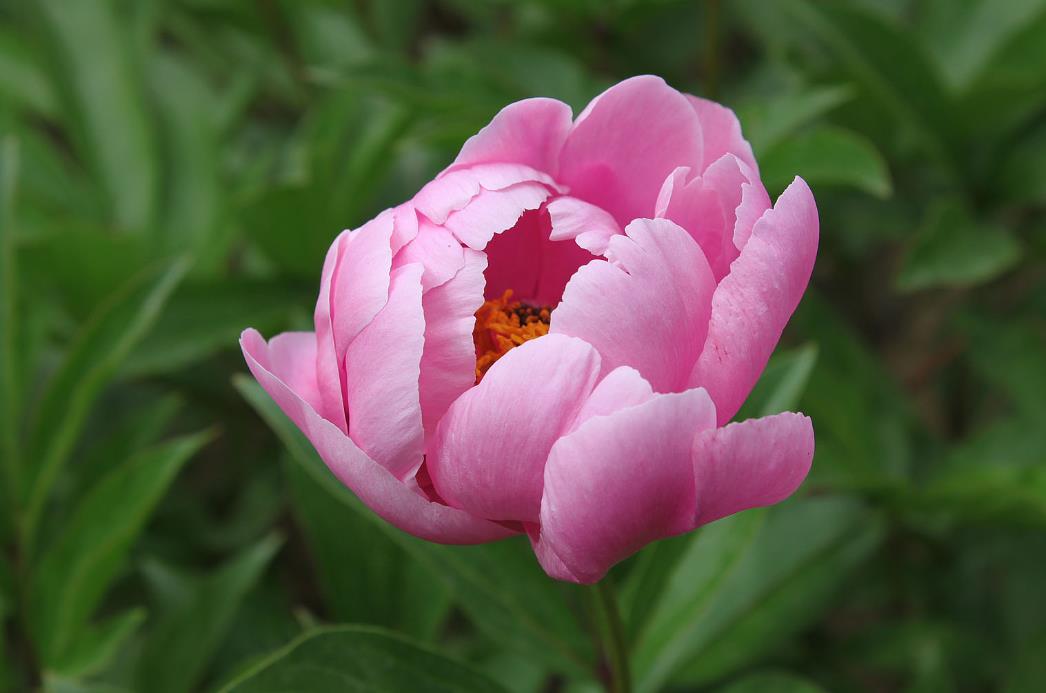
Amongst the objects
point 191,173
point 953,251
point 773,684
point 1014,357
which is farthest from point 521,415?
point 191,173

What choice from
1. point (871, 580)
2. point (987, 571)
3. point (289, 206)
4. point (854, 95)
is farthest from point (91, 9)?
point (987, 571)

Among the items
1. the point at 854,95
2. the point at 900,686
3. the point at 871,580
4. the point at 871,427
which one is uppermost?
the point at 854,95

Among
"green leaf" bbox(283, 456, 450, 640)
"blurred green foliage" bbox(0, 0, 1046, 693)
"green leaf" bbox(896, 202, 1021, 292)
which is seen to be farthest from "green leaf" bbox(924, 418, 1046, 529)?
"green leaf" bbox(283, 456, 450, 640)

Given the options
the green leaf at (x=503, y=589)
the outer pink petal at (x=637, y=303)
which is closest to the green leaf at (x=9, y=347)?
the green leaf at (x=503, y=589)

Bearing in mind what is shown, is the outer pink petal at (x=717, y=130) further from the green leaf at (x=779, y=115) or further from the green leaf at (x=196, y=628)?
the green leaf at (x=196, y=628)

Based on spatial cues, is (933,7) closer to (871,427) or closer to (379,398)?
(871,427)

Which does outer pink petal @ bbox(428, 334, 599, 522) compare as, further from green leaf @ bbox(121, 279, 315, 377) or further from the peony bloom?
green leaf @ bbox(121, 279, 315, 377)

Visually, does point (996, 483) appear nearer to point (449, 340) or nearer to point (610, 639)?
point (610, 639)
